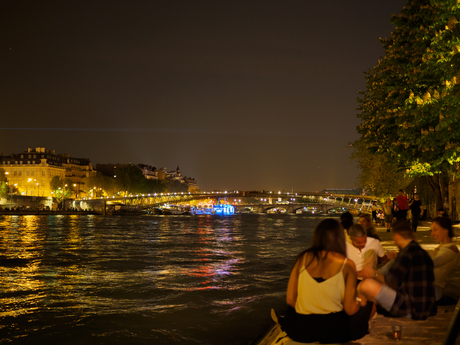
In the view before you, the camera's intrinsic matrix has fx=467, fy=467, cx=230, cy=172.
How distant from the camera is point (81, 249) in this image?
23.2 m

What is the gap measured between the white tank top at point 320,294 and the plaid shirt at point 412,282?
1.20m

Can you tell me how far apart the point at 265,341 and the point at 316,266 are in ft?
8.42

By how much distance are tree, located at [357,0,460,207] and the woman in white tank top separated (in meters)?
7.50

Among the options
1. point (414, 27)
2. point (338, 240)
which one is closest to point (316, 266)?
point (338, 240)

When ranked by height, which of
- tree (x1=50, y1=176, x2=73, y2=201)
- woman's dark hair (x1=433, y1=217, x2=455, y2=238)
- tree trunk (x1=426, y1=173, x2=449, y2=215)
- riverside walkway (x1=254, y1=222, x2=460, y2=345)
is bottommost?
riverside walkway (x1=254, y1=222, x2=460, y2=345)

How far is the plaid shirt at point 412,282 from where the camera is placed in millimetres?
5016

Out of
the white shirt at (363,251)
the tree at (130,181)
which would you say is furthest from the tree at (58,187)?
the white shirt at (363,251)

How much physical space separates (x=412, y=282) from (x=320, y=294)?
149cm

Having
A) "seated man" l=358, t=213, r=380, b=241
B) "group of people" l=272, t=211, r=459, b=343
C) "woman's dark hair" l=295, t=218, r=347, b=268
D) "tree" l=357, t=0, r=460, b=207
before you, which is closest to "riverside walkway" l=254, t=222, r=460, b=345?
"group of people" l=272, t=211, r=459, b=343

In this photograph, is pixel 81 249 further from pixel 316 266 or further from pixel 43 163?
pixel 43 163

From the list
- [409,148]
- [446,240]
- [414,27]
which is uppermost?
[414,27]

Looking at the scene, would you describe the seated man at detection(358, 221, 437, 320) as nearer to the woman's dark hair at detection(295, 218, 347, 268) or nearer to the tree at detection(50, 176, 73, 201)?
the woman's dark hair at detection(295, 218, 347, 268)

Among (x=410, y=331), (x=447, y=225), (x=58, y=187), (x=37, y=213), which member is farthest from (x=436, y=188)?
(x=58, y=187)

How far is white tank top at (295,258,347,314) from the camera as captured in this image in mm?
4059
